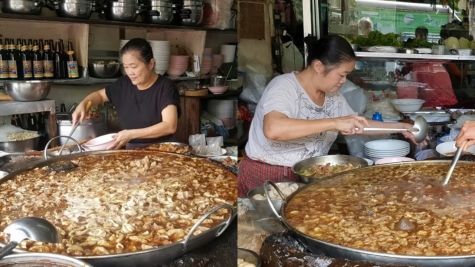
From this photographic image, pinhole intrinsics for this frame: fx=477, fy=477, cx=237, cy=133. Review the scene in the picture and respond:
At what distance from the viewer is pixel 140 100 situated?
37.2 inches

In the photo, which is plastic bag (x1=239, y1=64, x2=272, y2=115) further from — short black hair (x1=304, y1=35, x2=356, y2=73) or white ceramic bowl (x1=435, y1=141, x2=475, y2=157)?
white ceramic bowl (x1=435, y1=141, x2=475, y2=157)

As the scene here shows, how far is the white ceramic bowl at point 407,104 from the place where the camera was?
137 cm

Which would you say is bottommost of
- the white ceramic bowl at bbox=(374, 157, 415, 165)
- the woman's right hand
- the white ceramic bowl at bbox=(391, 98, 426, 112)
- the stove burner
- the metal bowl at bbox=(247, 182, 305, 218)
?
the stove burner

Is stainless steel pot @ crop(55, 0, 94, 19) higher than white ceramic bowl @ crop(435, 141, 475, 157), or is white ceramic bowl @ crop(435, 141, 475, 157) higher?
stainless steel pot @ crop(55, 0, 94, 19)

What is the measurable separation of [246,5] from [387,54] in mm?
447

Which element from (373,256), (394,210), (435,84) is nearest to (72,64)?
(373,256)

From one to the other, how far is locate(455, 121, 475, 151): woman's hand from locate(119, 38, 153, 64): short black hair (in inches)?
35.1

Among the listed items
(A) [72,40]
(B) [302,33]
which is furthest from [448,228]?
(A) [72,40]

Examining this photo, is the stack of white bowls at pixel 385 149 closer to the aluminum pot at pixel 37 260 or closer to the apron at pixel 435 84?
the apron at pixel 435 84

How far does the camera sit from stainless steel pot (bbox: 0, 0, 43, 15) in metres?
0.79

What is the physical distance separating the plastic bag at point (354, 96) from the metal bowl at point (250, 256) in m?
0.46

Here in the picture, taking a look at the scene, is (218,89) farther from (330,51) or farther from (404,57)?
(404,57)

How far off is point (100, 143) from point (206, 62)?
0.27 metres

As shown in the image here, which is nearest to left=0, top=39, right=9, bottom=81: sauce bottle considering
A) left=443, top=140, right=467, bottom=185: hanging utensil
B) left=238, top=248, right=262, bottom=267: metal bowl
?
left=238, top=248, right=262, bottom=267: metal bowl
